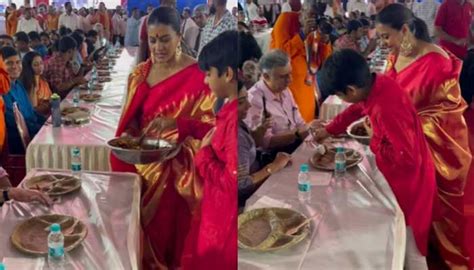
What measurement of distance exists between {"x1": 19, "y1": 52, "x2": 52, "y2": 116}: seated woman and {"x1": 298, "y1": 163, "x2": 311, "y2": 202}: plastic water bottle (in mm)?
701

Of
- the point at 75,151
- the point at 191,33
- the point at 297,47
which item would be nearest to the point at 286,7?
the point at 297,47

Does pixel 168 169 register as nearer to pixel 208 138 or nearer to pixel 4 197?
pixel 208 138

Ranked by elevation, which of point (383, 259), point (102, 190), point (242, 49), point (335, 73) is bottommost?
point (383, 259)

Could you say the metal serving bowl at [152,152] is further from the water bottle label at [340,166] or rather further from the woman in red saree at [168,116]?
the water bottle label at [340,166]

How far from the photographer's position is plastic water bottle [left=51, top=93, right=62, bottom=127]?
1.22 m

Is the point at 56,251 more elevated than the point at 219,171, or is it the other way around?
the point at 219,171

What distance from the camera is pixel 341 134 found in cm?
158

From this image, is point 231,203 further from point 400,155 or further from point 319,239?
point 400,155

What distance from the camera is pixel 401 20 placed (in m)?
1.61

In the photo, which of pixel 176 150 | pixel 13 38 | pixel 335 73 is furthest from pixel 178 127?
pixel 335 73

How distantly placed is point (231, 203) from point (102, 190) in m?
0.30

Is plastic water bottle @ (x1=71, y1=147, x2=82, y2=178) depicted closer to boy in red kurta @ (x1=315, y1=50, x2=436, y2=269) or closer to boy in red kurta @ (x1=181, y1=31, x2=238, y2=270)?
boy in red kurta @ (x1=181, y1=31, x2=238, y2=270)

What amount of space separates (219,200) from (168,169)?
0.41ft

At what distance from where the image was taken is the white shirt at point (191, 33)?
40.8 inches
